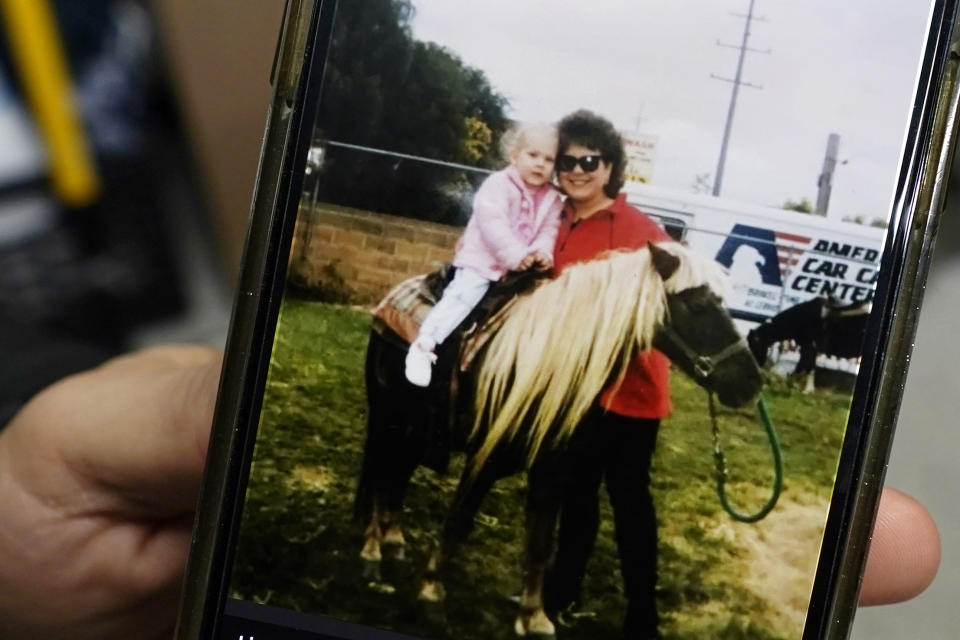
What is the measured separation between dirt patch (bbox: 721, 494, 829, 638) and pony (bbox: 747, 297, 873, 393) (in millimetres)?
43

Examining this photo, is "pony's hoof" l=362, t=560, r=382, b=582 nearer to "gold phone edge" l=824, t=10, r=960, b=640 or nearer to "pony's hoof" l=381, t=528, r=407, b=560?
"pony's hoof" l=381, t=528, r=407, b=560

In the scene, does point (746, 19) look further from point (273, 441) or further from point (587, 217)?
point (273, 441)

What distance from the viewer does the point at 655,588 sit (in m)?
0.30

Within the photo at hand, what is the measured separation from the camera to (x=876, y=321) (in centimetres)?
29

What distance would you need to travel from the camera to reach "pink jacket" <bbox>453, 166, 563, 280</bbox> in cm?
29

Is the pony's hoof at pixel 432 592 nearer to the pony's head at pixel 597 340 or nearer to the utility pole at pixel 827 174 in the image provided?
the pony's head at pixel 597 340

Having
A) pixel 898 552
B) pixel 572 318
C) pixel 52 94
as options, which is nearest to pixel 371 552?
pixel 572 318

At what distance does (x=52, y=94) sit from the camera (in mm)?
669

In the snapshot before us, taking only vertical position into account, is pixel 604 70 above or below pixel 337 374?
above

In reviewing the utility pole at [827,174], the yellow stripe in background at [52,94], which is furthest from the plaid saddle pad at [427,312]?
the yellow stripe in background at [52,94]

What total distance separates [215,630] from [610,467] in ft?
0.50

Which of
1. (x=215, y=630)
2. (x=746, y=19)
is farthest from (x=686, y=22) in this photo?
(x=215, y=630)

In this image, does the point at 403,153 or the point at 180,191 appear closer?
the point at 403,153

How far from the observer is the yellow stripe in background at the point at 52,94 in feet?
2.15
